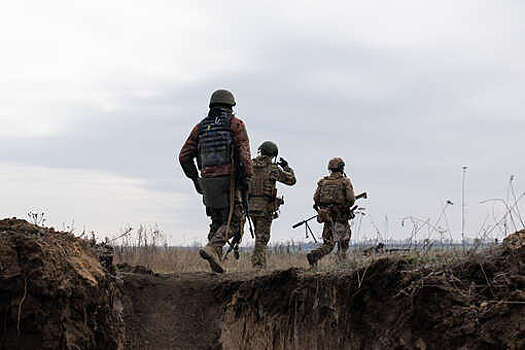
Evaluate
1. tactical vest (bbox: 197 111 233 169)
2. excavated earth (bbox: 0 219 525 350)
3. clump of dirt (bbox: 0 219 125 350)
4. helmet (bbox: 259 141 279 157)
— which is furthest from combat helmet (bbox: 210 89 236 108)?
clump of dirt (bbox: 0 219 125 350)

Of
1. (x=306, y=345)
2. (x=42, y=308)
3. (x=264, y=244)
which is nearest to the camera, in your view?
(x=42, y=308)

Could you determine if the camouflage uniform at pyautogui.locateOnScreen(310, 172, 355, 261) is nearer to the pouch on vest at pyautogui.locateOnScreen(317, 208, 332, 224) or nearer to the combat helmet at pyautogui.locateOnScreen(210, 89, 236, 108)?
the pouch on vest at pyautogui.locateOnScreen(317, 208, 332, 224)

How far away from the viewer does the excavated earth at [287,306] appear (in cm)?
633

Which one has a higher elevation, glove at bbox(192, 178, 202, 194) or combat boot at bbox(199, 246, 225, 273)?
glove at bbox(192, 178, 202, 194)

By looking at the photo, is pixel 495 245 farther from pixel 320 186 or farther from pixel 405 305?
pixel 320 186

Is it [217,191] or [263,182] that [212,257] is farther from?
[263,182]

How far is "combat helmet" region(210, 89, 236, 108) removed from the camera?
1116 cm

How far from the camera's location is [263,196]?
1256cm

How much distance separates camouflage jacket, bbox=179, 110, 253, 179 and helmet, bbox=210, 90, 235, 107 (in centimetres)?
30

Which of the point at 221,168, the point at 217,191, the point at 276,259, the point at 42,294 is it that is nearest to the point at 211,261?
the point at 217,191

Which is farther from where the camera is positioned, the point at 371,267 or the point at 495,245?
the point at 371,267

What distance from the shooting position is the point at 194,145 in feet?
37.0

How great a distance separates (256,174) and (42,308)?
6.31 meters

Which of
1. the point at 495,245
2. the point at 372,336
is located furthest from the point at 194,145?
the point at 495,245
